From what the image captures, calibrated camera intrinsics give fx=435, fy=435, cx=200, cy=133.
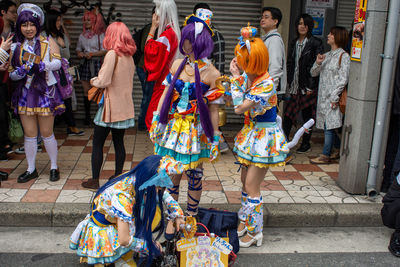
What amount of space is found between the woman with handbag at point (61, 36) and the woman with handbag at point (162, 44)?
2251 mm

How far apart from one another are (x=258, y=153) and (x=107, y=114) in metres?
1.70

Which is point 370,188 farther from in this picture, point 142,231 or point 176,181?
point 142,231

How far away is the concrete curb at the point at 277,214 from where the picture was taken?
4.24m

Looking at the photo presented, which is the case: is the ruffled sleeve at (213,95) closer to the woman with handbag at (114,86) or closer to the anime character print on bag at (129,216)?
the anime character print on bag at (129,216)

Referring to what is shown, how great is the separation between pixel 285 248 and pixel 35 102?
3073 mm

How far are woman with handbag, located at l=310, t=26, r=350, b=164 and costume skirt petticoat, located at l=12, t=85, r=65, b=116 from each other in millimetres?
3493

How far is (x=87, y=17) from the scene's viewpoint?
7.05m

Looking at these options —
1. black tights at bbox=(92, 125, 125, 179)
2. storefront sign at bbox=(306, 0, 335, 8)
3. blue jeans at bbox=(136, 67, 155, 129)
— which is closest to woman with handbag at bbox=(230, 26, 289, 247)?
black tights at bbox=(92, 125, 125, 179)

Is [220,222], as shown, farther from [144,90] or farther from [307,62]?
[144,90]

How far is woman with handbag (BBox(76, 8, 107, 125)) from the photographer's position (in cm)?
705

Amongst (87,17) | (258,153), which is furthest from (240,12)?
(258,153)

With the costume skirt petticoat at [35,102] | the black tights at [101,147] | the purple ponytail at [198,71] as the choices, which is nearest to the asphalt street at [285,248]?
the black tights at [101,147]

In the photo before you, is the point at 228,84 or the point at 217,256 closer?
the point at 217,256

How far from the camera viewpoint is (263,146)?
12.2ft
